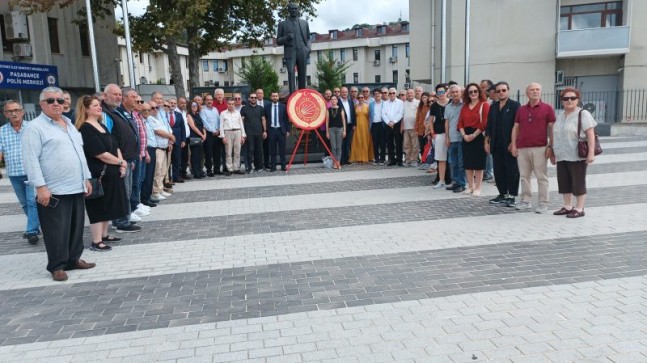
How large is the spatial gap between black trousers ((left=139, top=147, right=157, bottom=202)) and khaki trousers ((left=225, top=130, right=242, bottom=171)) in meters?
3.54

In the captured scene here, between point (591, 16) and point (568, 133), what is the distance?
27.0 metres

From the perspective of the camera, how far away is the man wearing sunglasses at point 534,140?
7.44 meters

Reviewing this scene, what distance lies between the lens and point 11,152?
6988 millimetres

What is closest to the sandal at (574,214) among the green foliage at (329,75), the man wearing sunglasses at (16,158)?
the man wearing sunglasses at (16,158)

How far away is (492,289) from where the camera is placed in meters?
4.57

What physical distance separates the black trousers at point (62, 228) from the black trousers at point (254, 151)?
24.9 ft

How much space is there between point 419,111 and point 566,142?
5045 mm

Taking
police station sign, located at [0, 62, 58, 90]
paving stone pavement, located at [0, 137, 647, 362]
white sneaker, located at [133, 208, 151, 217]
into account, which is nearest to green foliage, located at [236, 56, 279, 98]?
police station sign, located at [0, 62, 58, 90]

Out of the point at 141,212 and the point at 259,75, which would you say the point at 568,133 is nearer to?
the point at 141,212

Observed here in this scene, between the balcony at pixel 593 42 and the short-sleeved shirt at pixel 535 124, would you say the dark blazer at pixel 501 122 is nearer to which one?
the short-sleeved shirt at pixel 535 124

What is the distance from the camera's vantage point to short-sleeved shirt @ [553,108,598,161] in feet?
22.8

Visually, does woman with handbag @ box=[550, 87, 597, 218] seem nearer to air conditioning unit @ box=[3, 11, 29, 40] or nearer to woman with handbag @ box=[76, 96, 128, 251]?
woman with handbag @ box=[76, 96, 128, 251]

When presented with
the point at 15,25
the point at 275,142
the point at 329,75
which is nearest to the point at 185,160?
the point at 275,142

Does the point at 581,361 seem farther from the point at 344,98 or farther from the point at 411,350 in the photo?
the point at 344,98
